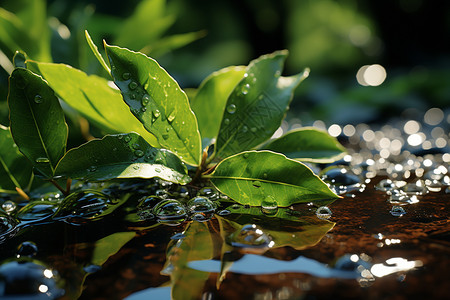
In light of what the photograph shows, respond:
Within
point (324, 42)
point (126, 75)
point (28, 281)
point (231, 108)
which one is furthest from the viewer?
point (324, 42)

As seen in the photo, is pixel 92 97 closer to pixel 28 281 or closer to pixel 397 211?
pixel 28 281

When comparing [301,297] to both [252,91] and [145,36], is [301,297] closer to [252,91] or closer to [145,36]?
[252,91]

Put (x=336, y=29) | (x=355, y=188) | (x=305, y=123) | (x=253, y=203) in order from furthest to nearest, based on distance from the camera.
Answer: (x=336, y=29) → (x=305, y=123) → (x=355, y=188) → (x=253, y=203)

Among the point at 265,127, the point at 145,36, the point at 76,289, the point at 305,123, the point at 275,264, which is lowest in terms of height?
the point at 76,289

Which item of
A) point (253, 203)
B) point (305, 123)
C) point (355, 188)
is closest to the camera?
point (253, 203)

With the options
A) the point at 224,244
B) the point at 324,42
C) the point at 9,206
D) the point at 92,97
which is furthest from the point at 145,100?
the point at 324,42

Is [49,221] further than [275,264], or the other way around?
[49,221]

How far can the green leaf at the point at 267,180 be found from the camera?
559 mm

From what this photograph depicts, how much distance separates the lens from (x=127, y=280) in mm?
441

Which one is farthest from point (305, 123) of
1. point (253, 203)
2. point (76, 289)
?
point (76, 289)

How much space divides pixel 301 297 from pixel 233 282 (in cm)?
7

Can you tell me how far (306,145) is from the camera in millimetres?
746

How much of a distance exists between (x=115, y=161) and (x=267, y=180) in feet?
0.70

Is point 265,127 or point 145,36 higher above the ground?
point 145,36
